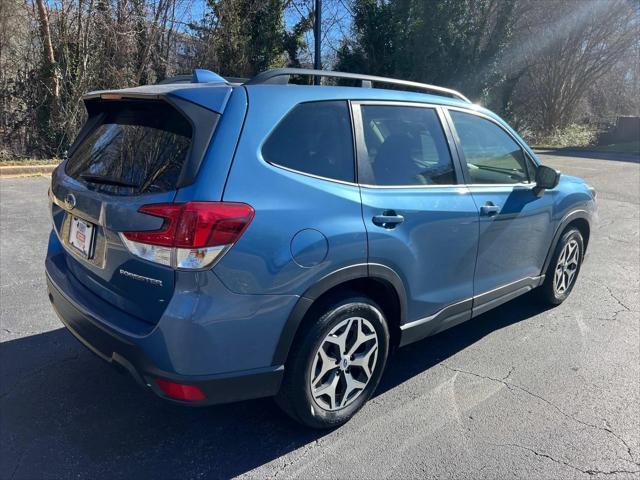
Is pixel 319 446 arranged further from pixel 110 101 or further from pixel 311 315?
pixel 110 101

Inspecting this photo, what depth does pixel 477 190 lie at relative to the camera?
3.47m

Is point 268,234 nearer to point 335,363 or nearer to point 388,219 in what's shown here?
point 388,219

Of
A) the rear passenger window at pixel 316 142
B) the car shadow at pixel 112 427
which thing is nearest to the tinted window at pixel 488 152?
the rear passenger window at pixel 316 142

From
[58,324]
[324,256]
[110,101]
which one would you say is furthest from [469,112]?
[58,324]

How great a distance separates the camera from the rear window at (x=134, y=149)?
2.39 m

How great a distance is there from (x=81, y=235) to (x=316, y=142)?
131 cm

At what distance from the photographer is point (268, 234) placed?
2.30m

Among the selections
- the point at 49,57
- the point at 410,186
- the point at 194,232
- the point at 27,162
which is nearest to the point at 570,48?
the point at 49,57

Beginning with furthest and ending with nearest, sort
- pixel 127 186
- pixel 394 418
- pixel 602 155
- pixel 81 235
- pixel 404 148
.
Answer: pixel 602 155, pixel 404 148, pixel 394 418, pixel 81 235, pixel 127 186

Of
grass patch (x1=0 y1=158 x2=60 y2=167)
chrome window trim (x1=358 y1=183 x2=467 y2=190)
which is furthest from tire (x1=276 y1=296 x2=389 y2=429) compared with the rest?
grass patch (x1=0 y1=158 x2=60 y2=167)

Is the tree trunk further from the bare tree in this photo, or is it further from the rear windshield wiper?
the bare tree

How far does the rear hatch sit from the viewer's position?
7.52ft

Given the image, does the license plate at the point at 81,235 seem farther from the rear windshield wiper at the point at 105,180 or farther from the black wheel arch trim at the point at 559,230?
the black wheel arch trim at the point at 559,230

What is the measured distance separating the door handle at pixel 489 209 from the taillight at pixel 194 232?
1823 millimetres
